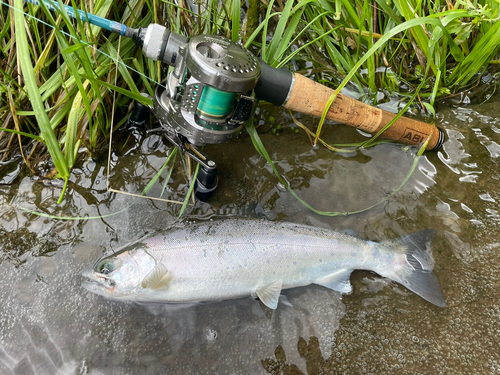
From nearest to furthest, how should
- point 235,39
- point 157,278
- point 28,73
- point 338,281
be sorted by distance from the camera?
point 28,73
point 157,278
point 338,281
point 235,39

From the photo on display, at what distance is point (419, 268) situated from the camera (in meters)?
2.42

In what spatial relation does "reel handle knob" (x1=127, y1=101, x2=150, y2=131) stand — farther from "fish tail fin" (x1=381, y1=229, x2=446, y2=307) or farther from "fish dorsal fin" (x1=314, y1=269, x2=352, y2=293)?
"fish tail fin" (x1=381, y1=229, x2=446, y2=307)

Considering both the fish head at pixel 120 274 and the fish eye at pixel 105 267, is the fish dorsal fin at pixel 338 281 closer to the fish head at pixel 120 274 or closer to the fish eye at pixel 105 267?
the fish head at pixel 120 274

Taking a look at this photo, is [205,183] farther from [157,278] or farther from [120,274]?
[120,274]

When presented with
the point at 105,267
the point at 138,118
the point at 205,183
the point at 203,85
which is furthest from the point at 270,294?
the point at 138,118

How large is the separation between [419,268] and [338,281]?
2.00ft

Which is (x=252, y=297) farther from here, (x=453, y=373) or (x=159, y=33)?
(x=159, y=33)

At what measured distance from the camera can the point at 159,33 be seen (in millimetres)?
1999

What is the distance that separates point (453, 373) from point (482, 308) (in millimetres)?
506

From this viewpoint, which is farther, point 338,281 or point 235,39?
point 235,39

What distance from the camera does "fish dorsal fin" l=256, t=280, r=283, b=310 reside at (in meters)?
2.28

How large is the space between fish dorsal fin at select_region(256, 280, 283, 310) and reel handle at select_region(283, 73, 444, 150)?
1.28 m

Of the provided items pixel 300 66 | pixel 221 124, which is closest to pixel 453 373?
pixel 221 124

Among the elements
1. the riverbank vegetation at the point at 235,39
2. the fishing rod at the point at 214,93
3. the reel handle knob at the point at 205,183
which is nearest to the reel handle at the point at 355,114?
the fishing rod at the point at 214,93
